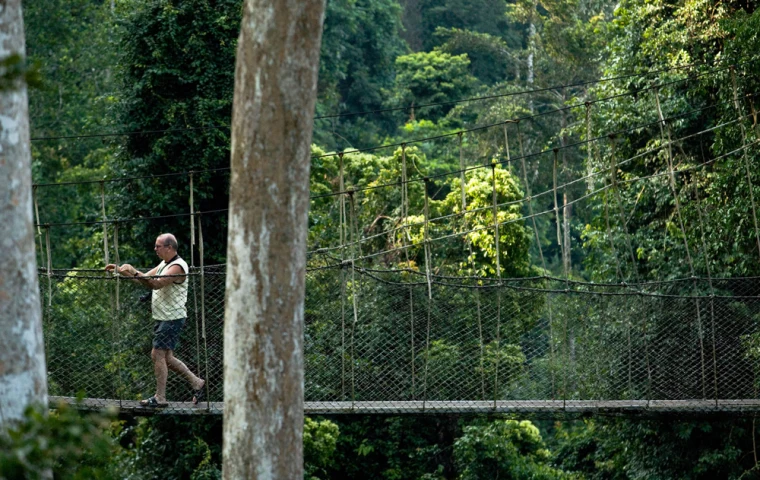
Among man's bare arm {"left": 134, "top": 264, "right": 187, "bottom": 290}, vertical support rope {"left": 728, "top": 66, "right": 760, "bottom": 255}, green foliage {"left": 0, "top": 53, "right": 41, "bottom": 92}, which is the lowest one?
man's bare arm {"left": 134, "top": 264, "right": 187, "bottom": 290}

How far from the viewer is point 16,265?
111 inches

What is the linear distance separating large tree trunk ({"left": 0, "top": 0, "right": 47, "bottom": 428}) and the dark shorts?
2436 millimetres

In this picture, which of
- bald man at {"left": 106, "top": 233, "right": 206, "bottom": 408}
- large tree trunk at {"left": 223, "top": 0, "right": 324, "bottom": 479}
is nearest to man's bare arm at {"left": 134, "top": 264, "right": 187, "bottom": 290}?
bald man at {"left": 106, "top": 233, "right": 206, "bottom": 408}

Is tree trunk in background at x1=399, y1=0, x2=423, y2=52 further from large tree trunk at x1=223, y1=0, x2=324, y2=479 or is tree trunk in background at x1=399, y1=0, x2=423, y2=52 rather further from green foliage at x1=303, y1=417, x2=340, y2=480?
large tree trunk at x1=223, y1=0, x2=324, y2=479

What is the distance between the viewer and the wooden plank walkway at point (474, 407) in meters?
5.40

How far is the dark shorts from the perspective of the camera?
5305mm

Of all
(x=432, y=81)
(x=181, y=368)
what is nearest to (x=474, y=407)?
(x=181, y=368)

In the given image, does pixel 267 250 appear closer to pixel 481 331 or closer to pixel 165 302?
pixel 165 302

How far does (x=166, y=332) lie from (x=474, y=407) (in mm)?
1524

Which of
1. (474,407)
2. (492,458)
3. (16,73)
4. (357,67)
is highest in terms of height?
(357,67)

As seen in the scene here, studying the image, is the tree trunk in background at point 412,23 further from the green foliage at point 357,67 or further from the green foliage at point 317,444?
the green foliage at point 317,444

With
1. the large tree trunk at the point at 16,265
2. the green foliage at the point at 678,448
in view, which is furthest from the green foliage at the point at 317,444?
the large tree trunk at the point at 16,265

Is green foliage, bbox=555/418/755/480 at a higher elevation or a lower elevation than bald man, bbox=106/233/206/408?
lower

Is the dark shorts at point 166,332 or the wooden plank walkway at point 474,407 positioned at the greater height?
the dark shorts at point 166,332
